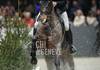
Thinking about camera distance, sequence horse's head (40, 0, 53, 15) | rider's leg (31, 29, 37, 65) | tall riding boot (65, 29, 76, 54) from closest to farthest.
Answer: horse's head (40, 0, 53, 15)
rider's leg (31, 29, 37, 65)
tall riding boot (65, 29, 76, 54)

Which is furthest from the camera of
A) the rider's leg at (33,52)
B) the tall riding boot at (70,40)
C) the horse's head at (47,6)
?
the tall riding boot at (70,40)

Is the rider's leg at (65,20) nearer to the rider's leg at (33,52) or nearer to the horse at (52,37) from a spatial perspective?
the horse at (52,37)

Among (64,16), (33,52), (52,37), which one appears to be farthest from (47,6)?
(33,52)

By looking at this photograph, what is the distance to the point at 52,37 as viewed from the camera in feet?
34.4

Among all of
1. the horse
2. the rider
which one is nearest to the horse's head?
the horse

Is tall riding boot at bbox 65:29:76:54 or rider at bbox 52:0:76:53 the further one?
tall riding boot at bbox 65:29:76:54

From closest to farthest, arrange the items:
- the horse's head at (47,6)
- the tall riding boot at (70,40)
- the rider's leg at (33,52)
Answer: the horse's head at (47,6)
the rider's leg at (33,52)
the tall riding boot at (70,40)

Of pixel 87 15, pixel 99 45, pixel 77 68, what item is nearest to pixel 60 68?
pixel 77 68

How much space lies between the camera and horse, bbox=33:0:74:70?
10.3m

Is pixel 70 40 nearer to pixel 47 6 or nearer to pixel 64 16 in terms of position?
pixel 64 16

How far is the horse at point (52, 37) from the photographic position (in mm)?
10281

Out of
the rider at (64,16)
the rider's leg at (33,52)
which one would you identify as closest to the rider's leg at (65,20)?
the rider at (64,16)

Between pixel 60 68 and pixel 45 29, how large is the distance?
89 cm

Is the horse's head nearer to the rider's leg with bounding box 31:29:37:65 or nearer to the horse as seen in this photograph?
the horse
